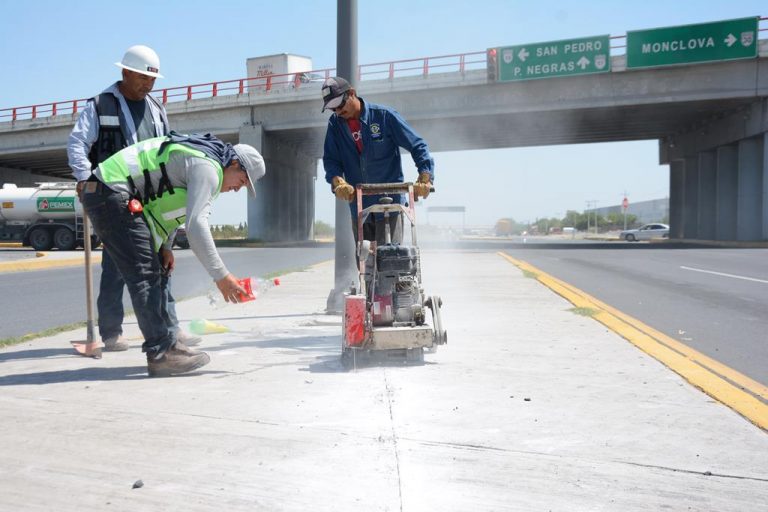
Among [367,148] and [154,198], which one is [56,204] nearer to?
[367,148]

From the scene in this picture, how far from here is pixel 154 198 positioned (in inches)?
146

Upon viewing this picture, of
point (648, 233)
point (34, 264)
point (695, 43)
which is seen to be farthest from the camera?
point (648, 233)

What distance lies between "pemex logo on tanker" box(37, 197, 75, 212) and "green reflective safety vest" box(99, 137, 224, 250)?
25585 mm

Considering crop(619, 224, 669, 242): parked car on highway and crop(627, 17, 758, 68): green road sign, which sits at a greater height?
crop(627, 17, 758, 68): green road sign

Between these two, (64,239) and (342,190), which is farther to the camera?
(64,239)

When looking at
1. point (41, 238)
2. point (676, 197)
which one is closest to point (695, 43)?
point (676, 197)

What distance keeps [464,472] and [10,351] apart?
12.4 ft

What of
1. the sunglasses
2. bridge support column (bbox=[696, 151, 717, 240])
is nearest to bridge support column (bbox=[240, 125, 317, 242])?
bridge support column (bbox=[696, 151, 717, 240])

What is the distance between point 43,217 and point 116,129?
26961mm

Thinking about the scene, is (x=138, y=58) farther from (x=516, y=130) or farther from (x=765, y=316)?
(x=516, y=130)

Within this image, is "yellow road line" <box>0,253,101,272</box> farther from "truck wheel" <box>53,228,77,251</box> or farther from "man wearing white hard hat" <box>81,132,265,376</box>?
"man wearing white hard hat" <box>81,132,265,376</box>

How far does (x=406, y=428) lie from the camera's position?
2.79 meters

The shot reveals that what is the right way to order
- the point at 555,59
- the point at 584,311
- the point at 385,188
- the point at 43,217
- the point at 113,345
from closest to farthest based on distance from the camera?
the point at 385,188 → the point at 113,345 → the point at 584,311 → the point at 555,59 → the point at 43,217

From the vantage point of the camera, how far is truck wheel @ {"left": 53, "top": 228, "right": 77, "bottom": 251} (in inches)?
1041
